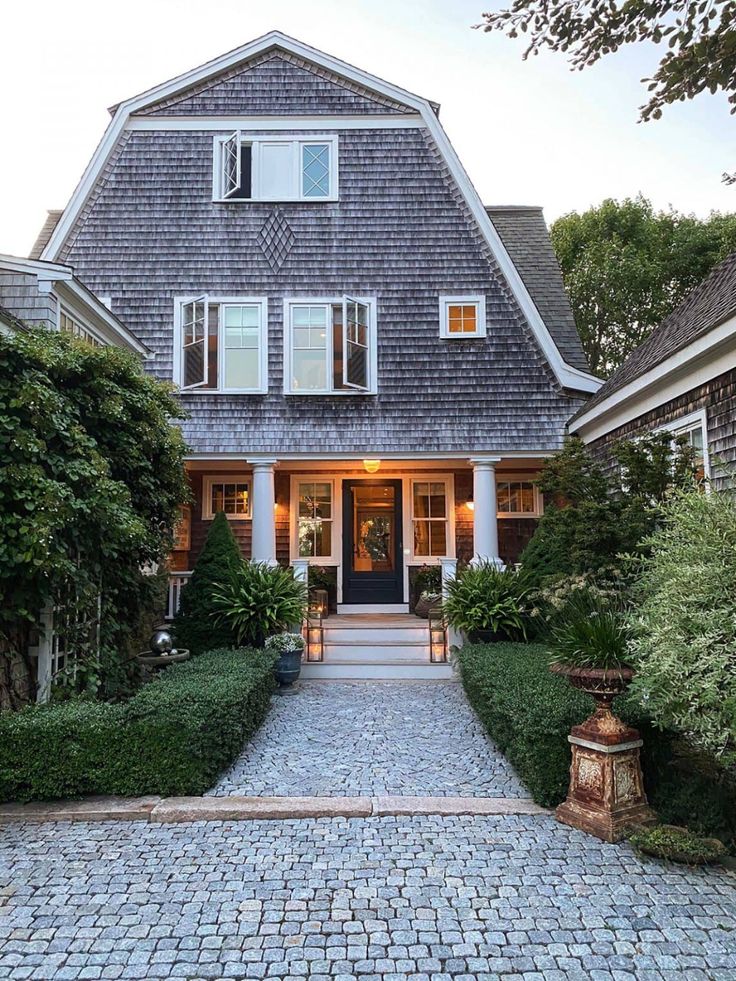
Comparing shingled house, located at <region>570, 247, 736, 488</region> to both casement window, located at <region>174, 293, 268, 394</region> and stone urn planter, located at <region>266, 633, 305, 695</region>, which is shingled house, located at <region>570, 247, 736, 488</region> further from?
casement window, located at <region>174, 293, 268, 394</region>

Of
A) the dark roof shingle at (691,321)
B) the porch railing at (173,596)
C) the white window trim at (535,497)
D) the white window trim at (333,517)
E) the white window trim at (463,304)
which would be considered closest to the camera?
the dark roof shingle at (691,321)

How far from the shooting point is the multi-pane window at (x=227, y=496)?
1180cm

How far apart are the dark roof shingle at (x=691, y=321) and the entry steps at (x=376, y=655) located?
409cm

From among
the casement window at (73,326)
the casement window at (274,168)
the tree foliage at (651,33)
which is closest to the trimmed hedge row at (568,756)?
the tree foliage at (651,33)

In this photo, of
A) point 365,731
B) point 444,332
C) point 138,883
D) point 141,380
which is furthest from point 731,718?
point 444,332

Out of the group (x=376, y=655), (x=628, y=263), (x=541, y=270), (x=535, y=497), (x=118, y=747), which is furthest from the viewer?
(x=628, y=263)

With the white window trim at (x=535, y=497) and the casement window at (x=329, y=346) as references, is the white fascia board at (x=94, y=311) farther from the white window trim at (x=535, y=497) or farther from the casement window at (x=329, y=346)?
the white window trim at (x=535, y=497)

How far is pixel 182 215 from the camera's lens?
10.3 meters

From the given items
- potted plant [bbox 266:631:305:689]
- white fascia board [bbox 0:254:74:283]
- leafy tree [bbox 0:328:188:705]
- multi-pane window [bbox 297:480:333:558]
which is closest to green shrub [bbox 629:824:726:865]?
leafy tree [bbox 0:328:188:705]

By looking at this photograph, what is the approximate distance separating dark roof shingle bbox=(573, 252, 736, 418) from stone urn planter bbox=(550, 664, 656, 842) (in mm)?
3211

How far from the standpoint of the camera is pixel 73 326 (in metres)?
7.01

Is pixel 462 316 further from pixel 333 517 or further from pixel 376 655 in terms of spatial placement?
pixel 376 655

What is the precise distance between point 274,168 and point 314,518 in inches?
235

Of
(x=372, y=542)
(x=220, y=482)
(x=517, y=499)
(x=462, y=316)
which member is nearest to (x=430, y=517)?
(x=372, y=542)
